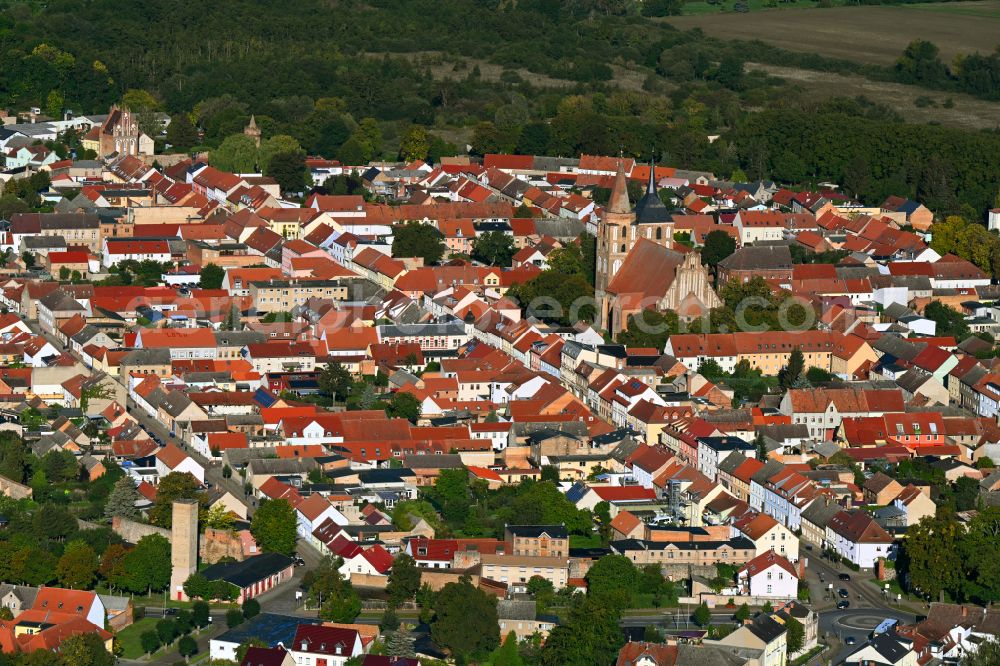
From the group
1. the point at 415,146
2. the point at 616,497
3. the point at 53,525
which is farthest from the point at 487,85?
the point at 53,525

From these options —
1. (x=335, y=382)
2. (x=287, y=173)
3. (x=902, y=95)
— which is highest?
(x=335, y=382)

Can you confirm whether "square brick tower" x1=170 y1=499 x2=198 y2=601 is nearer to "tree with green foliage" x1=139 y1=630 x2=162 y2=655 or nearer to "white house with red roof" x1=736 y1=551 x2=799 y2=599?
"tree with green foliage" x1=139 y1=630 x2=162 y2=655

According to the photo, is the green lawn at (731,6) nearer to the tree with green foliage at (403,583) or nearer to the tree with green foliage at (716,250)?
the tree with green foliage at (716,250)

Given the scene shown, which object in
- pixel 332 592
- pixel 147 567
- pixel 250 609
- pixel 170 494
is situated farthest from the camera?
pixel 170 494

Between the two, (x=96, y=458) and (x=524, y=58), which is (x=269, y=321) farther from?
(x=524, y=58)

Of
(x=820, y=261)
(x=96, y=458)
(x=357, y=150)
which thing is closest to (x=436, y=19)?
(x=357, y=150)

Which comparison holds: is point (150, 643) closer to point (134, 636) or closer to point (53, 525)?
point (134, 636)

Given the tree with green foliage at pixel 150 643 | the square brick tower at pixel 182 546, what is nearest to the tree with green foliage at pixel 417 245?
the square brick tower at pixel 182 546
